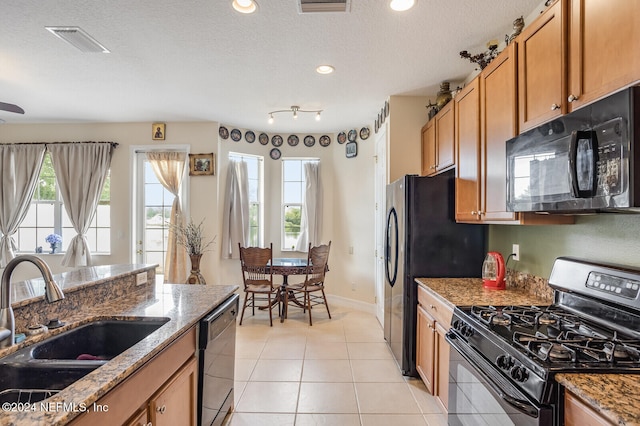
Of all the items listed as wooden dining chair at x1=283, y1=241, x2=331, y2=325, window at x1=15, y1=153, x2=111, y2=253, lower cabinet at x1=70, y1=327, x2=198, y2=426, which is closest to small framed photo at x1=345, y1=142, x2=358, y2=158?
wooden dining chair at x1=283, y1=241, x2=331, y2=325

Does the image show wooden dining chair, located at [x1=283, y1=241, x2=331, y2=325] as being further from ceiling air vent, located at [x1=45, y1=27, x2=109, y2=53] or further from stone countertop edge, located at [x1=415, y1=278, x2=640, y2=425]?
stone countertop edge, located at [x1=415, y1=278, x2=640, y2=425]

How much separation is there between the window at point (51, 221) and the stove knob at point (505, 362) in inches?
191

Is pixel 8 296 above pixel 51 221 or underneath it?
underneath

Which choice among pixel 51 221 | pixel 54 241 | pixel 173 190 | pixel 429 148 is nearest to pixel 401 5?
pixel 429 148

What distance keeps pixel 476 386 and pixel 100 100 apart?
14.2 ft

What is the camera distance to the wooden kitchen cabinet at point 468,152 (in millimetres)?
2258

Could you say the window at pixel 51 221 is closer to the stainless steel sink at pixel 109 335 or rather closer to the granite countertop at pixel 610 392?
the stainless steel sink at pixel 109 335

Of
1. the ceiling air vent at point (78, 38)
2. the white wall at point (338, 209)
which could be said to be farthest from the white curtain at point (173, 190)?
the ceiling air vent at point (78, 38)

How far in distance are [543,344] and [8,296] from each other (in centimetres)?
199

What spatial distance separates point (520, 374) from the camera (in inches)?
47.4

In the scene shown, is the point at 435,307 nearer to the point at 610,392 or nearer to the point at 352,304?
the point at 610,392

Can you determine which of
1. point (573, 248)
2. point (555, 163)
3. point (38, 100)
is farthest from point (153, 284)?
point (38, 100)

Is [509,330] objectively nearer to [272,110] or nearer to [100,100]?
[272,110]

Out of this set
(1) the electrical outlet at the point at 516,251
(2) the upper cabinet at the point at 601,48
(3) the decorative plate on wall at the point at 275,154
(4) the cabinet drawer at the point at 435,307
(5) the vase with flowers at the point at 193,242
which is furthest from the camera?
(3) the decorative plate on wall at the point at 275,154
